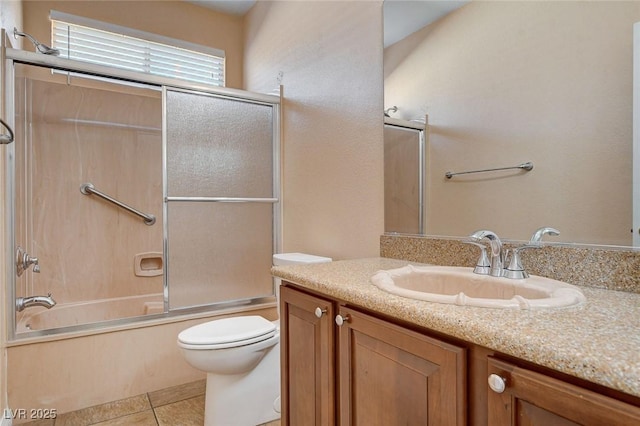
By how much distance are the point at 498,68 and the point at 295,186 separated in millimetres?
1424

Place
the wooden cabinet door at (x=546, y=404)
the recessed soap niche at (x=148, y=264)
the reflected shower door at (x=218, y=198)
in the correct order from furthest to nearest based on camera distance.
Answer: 1. the recessed soap niche at (x=148, y=264)
2. the reflected shower door at (x=218, y=198)
3. the wooden cabinet door at (x=546, y=404)

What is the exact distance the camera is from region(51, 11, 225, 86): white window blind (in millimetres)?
2572

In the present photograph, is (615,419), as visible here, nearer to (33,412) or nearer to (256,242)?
(256,242)

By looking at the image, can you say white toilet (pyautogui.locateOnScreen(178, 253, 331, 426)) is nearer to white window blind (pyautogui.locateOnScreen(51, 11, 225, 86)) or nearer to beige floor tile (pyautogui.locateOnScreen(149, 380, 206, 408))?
beige floor tile (pyautogui.locateOnScreen(149, 380, 206, 408))

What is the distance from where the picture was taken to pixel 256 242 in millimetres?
2508

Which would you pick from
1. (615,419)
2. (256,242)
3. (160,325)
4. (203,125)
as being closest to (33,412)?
(160,325)

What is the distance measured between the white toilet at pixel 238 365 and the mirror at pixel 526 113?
2.85 ft

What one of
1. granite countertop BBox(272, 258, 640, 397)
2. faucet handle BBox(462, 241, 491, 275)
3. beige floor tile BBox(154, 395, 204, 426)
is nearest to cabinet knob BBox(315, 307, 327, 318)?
granite countertop BBox(272, 258, 640, 397)

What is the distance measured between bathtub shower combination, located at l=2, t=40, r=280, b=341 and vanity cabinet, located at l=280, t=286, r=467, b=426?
3.91 ft

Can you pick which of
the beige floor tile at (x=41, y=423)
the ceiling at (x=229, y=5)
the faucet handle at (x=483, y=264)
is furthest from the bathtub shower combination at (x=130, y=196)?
the faucet handle at (x=483, y=264)

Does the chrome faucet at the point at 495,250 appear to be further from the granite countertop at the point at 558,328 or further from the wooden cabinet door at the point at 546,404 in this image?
the wooden cabinet door at the point at 546,404

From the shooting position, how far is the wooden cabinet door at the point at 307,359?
1070mm

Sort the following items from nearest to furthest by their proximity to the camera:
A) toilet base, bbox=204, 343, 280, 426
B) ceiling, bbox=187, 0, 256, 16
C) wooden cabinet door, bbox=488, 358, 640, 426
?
1. wooden cabinet door, bbox=488, 358, 640, 426
2. toilet base, bbox=204, 343, 280, 426
3. ceiling, bbox=187, 0, 256, 16

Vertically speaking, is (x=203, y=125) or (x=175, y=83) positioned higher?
(x=175, y=83)
